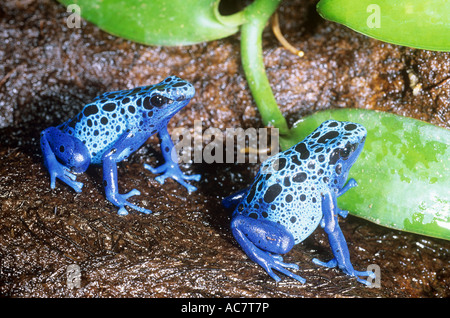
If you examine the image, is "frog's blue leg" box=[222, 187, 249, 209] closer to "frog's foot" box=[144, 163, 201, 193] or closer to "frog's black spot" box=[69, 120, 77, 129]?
"frog's foot" box=[144, 163, 201, 193]

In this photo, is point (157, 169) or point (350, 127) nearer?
point (350, 127)

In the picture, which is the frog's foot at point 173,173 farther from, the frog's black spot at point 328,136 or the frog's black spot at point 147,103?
the frog's black spot at point 328,136

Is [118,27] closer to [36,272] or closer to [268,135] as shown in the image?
[268,135]

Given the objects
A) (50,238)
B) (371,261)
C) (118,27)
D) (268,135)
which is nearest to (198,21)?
(118,27)

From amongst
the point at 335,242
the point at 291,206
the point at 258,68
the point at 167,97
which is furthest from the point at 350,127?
the point at 167,97

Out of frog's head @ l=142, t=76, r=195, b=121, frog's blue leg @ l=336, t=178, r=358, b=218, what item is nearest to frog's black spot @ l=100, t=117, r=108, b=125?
frog's head @ l=142, t=76, r=195, b=121

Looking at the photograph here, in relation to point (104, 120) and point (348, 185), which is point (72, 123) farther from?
point (348, 185)
